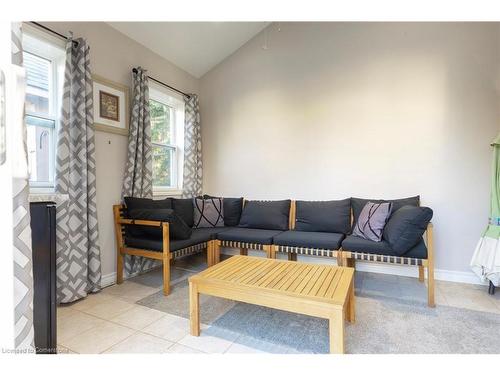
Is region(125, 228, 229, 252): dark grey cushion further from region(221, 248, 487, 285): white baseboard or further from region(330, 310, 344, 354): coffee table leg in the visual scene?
region(330, 310, 344, 354): coffee table leg

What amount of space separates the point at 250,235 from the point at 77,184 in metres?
1.65

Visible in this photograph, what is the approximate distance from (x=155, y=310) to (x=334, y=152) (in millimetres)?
2448

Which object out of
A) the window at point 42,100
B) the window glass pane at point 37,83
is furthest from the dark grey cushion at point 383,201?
the window glass pane at point 37,83

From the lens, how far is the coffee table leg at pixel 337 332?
1293 mm

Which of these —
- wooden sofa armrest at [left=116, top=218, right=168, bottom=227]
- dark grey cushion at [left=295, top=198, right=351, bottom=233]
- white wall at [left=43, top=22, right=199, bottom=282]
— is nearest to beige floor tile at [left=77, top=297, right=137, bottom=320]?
white wall at [left=43, top=22, right=199, bottom=282]

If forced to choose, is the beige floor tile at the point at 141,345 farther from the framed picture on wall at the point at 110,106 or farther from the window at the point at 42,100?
the framed picture on wall at the point at 110,106

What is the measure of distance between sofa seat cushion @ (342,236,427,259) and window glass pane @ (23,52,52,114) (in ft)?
9.31

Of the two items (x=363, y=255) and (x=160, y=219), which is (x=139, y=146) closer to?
(x=160, y=219)

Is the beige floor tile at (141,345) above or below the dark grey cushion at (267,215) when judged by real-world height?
below

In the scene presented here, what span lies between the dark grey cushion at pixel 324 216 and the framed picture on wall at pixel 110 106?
211 cm

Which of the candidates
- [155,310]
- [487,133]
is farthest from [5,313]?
[487,133]

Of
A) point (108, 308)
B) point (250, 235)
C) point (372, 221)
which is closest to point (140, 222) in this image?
point (108, 308)

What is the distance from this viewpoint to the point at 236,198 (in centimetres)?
349

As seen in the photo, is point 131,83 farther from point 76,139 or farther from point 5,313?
point 5,313
